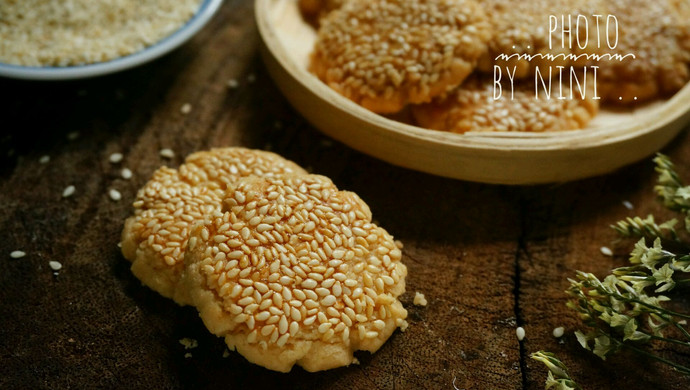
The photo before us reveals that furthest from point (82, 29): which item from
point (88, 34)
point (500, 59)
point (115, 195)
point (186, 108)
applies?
point (500, 59)

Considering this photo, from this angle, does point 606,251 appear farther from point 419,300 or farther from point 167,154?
point 167,154

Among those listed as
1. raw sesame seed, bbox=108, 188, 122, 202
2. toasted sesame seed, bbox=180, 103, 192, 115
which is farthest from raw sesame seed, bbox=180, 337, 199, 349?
toasted sesame seed, bbox=180, 103, 192, 115

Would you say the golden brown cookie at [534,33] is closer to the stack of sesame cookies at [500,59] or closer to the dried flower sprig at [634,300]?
the stack of sesame cookies at [500,59]

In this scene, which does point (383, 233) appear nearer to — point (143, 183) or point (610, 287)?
point (610, 287)

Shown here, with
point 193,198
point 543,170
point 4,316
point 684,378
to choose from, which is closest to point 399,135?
point 543,170

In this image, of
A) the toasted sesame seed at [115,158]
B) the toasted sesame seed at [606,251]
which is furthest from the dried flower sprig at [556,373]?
the toasted sesame seed at [115,158]
